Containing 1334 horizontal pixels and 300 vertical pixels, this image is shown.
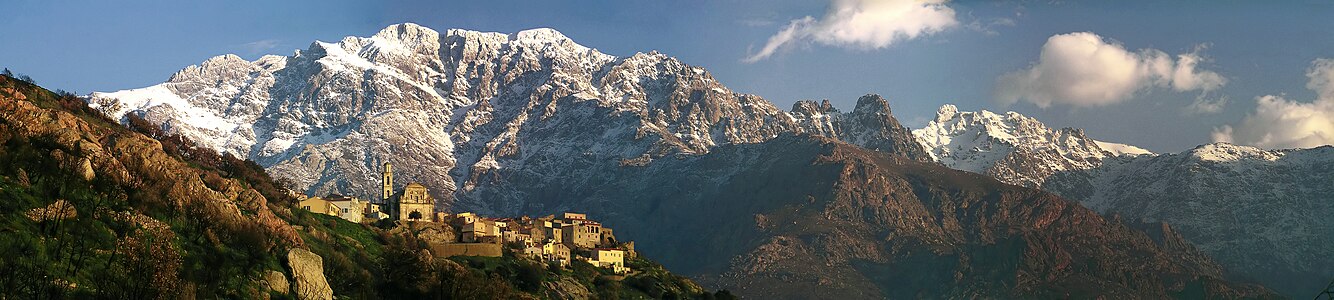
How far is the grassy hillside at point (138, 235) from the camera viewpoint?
69.3 meters

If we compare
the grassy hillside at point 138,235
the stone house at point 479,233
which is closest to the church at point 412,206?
the stone house at point 479,233

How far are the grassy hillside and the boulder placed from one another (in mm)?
593

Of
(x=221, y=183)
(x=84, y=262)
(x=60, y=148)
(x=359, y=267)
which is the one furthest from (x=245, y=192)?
(x=84, y=262)

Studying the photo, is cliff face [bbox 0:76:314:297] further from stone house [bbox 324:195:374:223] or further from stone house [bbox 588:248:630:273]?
stone house [bbox 588:248:630:273]

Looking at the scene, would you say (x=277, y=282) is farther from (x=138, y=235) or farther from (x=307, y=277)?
(x=138, y=235)

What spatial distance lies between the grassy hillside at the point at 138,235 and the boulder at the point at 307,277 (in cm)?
59

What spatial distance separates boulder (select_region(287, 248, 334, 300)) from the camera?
3236 inches

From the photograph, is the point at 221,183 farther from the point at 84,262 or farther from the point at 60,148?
the point at 84,262

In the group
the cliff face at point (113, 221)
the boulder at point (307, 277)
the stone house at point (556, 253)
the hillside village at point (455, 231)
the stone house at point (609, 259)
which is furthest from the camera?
the stone house at point (609, 259)

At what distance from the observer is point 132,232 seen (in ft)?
261

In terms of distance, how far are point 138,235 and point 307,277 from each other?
32.1ft

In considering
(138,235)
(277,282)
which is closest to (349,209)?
(277,282)

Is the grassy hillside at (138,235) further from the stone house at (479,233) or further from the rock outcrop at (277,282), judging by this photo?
the stone house at (479,233)

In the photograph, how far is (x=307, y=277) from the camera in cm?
8356
